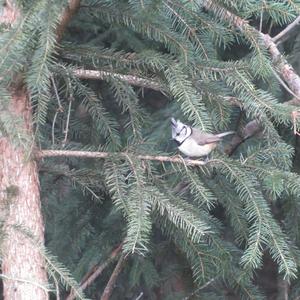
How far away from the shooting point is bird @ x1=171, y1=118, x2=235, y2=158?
2.92 metres

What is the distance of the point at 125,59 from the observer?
2.47 meters

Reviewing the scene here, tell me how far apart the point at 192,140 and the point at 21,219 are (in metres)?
0.92

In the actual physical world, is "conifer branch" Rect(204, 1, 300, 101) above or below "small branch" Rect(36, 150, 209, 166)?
above

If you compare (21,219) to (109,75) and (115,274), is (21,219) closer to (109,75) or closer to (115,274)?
(109,75)

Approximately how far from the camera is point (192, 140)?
299 cm

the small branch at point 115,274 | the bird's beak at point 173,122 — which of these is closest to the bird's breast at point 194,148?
the bird's beak at point 173,122

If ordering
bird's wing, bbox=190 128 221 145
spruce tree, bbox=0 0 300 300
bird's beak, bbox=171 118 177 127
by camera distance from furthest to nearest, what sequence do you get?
1. bird's beak, bbox=171 118 177 127
2. bird's wing, bbox=190 128 221 145
3. spruce tree, bbox=0 0 300 300

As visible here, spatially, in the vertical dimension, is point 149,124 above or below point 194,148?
above

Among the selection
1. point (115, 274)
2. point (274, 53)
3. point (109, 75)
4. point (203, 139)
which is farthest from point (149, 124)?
point (115, 274)

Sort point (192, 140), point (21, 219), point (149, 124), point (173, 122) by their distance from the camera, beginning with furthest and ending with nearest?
point (173, 122) < point (192, 140) < point (149, 124) < point (21, 219)

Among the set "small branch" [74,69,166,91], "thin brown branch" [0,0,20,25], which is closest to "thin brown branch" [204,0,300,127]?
"small branch" [74,69,166,91]

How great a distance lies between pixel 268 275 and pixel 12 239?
316 cm

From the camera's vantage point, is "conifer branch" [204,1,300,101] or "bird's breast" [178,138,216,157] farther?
"bird's breast" [178,138,216,157]

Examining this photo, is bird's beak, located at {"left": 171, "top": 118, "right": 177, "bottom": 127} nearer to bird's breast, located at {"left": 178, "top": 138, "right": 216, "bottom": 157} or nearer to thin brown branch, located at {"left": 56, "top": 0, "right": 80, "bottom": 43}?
bird's breast, located at {"left": 178, "top": 138, "right": 216, "bottom": 157}
